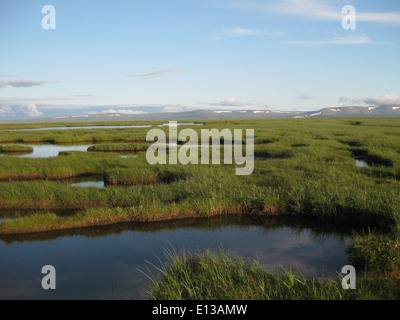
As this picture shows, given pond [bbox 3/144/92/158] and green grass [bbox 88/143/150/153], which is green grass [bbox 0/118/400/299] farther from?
green grass [bbox 88/143/150/153]

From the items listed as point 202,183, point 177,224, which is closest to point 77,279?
point 177,224

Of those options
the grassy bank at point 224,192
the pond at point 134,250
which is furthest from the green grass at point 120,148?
the pond at point 134,250

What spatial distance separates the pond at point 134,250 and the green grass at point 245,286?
0.86 m

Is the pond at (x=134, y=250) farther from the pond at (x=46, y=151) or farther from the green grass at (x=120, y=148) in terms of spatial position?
the green grass at (x=120, y=148)

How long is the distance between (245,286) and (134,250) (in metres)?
4.09

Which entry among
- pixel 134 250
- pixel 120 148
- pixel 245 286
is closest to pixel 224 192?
pixel 134 250

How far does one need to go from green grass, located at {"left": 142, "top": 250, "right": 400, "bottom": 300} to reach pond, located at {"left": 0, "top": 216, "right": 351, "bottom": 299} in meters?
0.86

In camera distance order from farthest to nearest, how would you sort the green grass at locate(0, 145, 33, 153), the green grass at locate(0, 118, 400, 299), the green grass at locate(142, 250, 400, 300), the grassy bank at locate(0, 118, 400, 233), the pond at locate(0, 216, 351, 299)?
the green grass at locate(0, 145, 33, 153) < the grassy bank at locate(0, 118, 400, 233) < the pond at locate(0, 216, 351, 299) < the green grass at locate(0, 118, 400, 299) < the green grass at locate(142, 250, 400, 300)

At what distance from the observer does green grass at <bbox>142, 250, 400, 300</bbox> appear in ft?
18.5

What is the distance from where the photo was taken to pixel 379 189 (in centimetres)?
1211

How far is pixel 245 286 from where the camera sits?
6.19 meters

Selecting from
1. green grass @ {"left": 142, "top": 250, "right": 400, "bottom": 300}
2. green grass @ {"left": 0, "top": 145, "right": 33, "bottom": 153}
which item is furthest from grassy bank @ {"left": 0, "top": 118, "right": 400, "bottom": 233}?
green grass @ {"left": 0, "top": 145, "right": 33, "bottom": 153}

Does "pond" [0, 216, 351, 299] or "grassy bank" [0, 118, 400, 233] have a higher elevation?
"grassy bank" [0, 118, 400, 233]

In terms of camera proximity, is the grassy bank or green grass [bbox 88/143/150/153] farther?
green grass [bbox 88/143/150/153]
